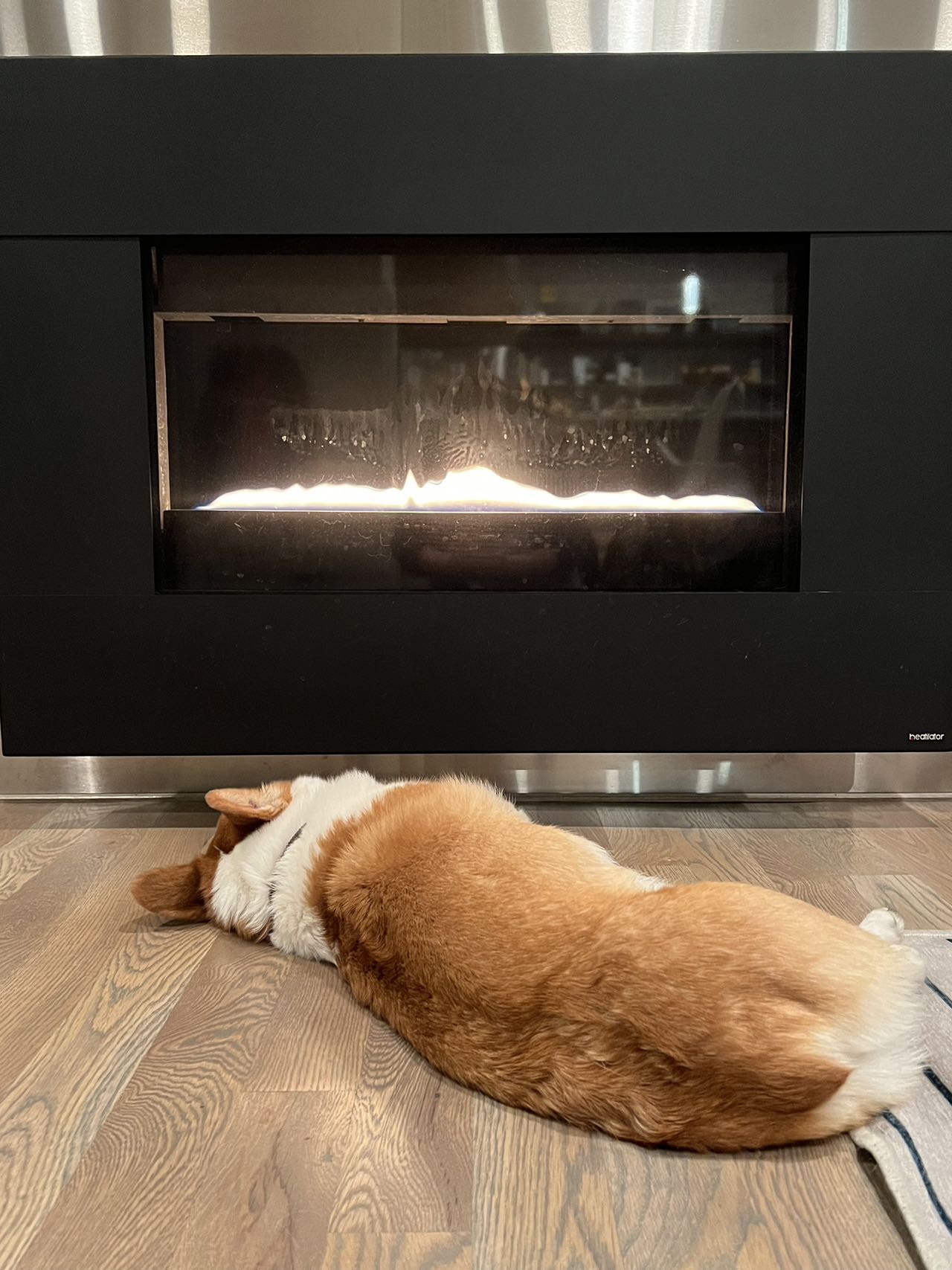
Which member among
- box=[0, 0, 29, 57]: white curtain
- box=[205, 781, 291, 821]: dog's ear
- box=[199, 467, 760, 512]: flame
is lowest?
box=[205, 781, 291, 821]: dog's ear

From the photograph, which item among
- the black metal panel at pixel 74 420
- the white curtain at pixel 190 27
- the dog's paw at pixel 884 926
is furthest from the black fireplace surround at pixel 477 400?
the dog's paw at pixel 884 926

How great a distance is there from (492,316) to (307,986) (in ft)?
4.35

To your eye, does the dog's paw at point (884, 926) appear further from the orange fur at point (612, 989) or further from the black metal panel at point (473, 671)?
the black metal panel at point (473, 671)

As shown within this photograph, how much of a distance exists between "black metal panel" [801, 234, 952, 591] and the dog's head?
1.15m

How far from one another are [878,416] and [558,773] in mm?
1060

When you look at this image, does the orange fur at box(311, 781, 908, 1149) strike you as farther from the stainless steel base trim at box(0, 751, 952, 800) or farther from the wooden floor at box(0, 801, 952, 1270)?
the stainless steel base trim at box(0, 751, 952, 800)

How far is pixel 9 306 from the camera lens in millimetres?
1792

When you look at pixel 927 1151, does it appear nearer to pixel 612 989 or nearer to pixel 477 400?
pixel 612 989

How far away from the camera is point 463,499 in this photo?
1940 mm

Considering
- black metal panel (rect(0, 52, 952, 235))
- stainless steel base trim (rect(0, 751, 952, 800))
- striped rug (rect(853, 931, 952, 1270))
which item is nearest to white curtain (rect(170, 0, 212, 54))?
black metal panel (rect(0, 52, 952, 235))

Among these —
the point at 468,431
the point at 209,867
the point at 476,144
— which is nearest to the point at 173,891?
the point at 209,867

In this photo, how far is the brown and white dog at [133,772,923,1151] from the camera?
0.77 meters

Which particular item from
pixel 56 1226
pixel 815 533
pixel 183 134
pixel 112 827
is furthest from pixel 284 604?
pixel 56 1226

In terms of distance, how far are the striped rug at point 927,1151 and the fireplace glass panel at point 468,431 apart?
108 centimetres
